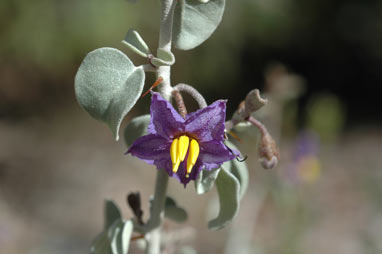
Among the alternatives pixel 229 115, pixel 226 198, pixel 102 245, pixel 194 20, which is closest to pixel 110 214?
pixel 102 245

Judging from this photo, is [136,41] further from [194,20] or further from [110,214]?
[110,214]

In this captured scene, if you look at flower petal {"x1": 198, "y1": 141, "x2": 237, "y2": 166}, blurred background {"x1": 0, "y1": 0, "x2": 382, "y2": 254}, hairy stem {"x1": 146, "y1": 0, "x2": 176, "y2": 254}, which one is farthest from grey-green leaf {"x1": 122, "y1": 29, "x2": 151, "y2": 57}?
blurred background {"x1": 0, "y1": 0, "x2": 382, "y2": 254}

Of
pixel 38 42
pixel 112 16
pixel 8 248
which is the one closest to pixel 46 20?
pixel 38 42

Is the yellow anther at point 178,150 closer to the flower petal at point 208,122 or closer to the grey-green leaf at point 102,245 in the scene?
the flower petal at point 208,122

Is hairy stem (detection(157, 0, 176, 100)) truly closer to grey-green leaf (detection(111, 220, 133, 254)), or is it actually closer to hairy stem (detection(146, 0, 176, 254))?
hairy stem (detection(146, 0, 176, 254))

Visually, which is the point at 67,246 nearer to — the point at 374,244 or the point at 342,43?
the point at 374,244

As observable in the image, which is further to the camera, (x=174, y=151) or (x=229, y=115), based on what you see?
(x=229, y=115)

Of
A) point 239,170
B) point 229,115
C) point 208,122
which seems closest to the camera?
point 208,122
